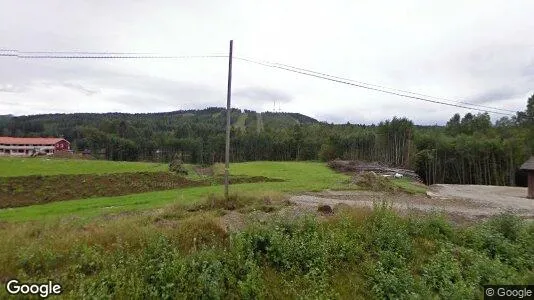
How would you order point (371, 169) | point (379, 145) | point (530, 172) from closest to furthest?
point (530, 172), point (371, 169), point (379, 145)

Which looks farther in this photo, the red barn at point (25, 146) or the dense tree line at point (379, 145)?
the red barn at point (25, 146)

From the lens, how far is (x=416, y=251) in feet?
34.5

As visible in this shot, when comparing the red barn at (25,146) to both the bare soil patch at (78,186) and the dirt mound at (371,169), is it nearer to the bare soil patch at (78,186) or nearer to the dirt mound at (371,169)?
the bare soil patch at (78,186)

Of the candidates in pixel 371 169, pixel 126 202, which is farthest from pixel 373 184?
pixel 126 202

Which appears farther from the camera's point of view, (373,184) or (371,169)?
(371,169)

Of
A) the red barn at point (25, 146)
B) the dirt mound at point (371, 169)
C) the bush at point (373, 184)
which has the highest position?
the red barn at point (25, 146)

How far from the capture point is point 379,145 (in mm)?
78750

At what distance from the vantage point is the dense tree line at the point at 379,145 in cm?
6000

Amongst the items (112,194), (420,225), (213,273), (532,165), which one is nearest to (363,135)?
(532,165)

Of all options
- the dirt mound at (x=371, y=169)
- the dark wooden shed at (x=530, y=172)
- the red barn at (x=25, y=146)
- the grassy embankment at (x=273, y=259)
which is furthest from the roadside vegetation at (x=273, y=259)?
the red barn at (x=25, y=146)

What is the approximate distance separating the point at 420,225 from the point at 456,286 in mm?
3964

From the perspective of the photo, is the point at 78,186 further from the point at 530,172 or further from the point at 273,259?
the point at 530,172

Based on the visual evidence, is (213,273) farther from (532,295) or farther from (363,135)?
(363,135)

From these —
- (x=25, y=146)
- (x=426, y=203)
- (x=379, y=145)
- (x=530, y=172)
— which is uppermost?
(x=379, y=145)
